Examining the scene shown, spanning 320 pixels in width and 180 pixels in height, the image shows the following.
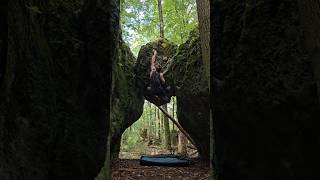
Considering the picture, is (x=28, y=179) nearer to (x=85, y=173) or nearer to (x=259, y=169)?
(x=85, y=173)

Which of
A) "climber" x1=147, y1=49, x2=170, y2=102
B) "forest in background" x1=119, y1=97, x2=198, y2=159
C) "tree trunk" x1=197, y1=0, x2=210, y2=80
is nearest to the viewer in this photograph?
"tree trunk" x1=197, y1=0, x2=210, y2=80

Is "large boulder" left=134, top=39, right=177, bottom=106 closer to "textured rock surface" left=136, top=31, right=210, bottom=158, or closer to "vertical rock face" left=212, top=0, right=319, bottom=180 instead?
"textured rock surface" left=136, top=31, right=210, bottom=158

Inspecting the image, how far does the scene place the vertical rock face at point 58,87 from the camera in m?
3.51

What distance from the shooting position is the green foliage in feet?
45.9

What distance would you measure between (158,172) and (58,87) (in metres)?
5.51

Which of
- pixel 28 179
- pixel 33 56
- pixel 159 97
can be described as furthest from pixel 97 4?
pixel 159 97

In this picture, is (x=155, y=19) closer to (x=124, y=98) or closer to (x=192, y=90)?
(x=124, y=98)

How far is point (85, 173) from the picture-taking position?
4094 millimetres

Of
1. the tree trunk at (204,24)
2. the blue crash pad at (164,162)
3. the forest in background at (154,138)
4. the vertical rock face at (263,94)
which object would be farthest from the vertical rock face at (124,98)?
the vertical rock face at (263,94)

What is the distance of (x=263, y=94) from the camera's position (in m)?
3.00

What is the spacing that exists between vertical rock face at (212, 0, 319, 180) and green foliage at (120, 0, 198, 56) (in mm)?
10541

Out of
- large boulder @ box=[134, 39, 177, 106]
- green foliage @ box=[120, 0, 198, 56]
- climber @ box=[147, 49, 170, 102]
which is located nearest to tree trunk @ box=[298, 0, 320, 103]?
climber @ box=[147, 49, 170, 102]

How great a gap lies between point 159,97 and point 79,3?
722 centimetres

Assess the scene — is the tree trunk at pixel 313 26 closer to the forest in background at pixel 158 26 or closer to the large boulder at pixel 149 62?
the large boulder at pixel 149 62
